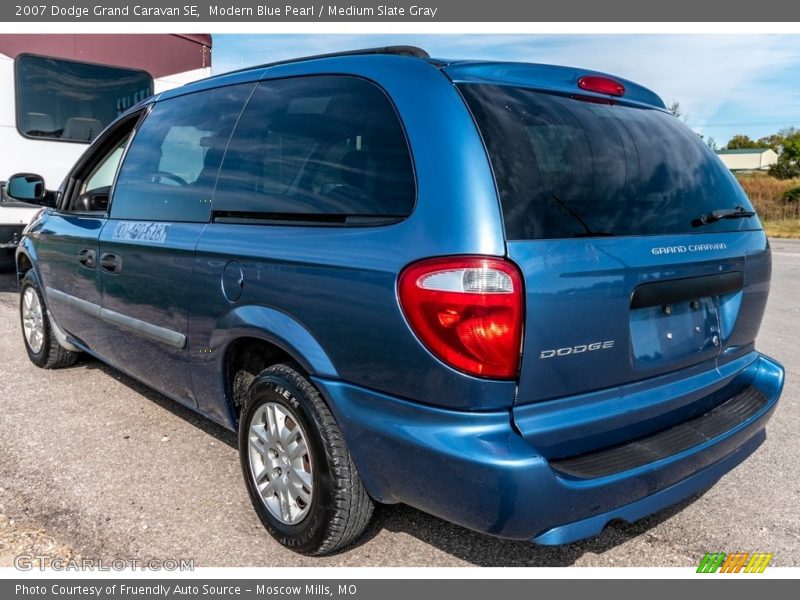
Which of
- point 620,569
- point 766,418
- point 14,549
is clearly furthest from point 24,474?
point 766,418

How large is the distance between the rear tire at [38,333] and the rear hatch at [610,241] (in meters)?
3.95

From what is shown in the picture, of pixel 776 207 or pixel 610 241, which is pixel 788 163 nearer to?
pixel 776 207

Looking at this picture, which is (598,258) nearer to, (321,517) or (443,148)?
(443,148)

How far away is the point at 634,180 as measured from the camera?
2.53 meters

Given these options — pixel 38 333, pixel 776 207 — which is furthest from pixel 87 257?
pixel 776 207

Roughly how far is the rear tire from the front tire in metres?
2.73

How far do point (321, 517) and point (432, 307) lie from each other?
99 centimetres

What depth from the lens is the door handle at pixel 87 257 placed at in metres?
4.04

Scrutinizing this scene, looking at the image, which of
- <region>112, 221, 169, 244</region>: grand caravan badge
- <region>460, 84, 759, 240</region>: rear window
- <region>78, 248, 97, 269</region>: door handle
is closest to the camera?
<region>460, 84, 759, 240</region>: rear window

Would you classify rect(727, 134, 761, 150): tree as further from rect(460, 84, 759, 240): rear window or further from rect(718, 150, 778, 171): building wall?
rect(460, 84, 759, 240): rear window

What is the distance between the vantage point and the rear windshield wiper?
107 inches

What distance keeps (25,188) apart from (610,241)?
3.96 meters

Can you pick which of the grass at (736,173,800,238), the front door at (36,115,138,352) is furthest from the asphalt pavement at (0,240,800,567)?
the grass at (736,173,800,238)

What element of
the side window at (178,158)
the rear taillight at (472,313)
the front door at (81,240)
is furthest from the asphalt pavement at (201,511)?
the side window at (178,158)
